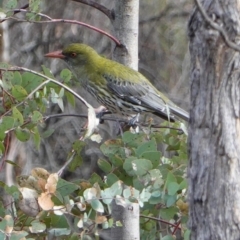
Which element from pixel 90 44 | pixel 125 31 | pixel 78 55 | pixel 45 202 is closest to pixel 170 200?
pixel 45 202

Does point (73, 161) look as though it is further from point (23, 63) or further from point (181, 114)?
point (23, 63)

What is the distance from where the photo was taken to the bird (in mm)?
4676

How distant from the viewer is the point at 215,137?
1.90 m

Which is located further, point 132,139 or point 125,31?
point 125,31

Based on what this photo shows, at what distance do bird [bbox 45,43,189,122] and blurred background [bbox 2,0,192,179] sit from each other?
6.30ft

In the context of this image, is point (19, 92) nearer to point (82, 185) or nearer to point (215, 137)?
point (82, 185)

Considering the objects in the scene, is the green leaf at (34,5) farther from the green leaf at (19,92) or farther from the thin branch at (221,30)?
the thin branch at (221,30)

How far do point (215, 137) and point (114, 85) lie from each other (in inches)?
116

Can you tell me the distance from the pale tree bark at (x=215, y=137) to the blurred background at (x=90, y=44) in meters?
4.93

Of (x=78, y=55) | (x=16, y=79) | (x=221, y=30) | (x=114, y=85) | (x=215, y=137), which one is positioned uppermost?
(x=78, y=55)

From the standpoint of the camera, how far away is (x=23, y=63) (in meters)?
7.10

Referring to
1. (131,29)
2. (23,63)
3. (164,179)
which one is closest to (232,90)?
(164,179)

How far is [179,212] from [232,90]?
785 millimetres

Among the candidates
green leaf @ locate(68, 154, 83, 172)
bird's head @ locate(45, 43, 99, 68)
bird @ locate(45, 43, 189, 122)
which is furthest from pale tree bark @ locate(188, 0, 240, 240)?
bird's head @ locate(45, 43, 99, 68)
